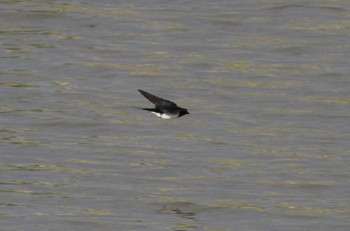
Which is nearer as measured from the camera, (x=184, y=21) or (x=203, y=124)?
(x=203, y=124)

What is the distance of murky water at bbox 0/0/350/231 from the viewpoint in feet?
35.4

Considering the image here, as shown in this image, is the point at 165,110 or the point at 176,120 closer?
the point at 165,110

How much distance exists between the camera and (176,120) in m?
13.5

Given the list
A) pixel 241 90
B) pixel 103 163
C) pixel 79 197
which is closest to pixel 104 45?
pixel 241 90

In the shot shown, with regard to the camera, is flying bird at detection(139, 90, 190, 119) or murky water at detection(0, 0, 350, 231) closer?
murky water at detection(0, 0, 350, 231)

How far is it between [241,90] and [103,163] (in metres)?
2.53

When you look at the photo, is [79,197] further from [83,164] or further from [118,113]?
[118,113]

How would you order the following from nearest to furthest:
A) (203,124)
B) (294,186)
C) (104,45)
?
(294,186) → (203,124) → (104,45)

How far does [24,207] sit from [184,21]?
5989 millimetres

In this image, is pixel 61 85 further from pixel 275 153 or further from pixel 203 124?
pixel 275 153

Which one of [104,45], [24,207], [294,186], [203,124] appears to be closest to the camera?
[24,207]

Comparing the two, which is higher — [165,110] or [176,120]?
[165,110]

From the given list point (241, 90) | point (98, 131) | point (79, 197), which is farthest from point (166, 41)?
point (79, 197)

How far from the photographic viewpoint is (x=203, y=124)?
43.0ft
